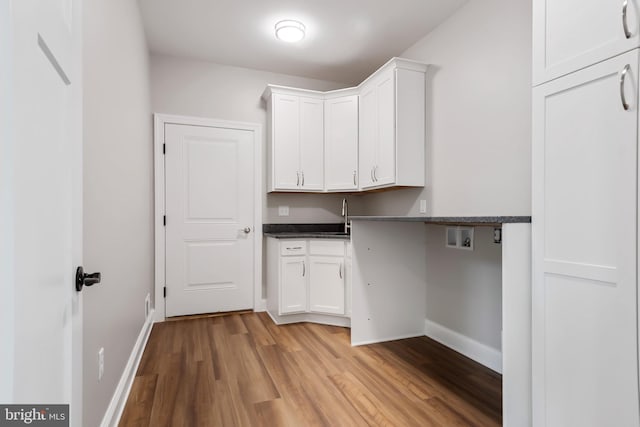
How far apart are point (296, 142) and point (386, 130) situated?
1015 mm

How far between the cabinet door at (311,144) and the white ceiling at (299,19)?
47 centimetres

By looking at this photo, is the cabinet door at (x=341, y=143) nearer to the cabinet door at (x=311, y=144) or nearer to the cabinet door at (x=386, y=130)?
the cabinet door at (x=311, y=144)

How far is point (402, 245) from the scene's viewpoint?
9.21 ft

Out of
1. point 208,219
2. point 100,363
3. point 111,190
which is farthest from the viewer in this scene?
point 208,219

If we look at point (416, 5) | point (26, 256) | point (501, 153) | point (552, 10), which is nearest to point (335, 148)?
point (416, 5)

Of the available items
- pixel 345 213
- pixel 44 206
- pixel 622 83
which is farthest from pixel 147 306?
pixel 622 83

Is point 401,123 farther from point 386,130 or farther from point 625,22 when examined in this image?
point 625,22

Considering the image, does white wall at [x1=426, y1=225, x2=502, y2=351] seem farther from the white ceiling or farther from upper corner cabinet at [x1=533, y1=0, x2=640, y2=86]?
the white ceiling

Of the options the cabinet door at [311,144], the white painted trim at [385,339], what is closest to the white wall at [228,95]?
the cabinet door at [311,144]

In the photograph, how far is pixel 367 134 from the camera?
328cm

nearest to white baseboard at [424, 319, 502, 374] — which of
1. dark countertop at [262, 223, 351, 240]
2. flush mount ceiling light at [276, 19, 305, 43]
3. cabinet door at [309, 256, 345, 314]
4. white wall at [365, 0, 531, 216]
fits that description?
cabinet door at [309, 256, 345, 314]

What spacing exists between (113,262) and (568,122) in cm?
212

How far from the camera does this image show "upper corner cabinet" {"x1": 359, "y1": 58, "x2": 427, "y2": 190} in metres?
2.85

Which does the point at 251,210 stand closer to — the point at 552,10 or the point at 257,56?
the point at 257,56
